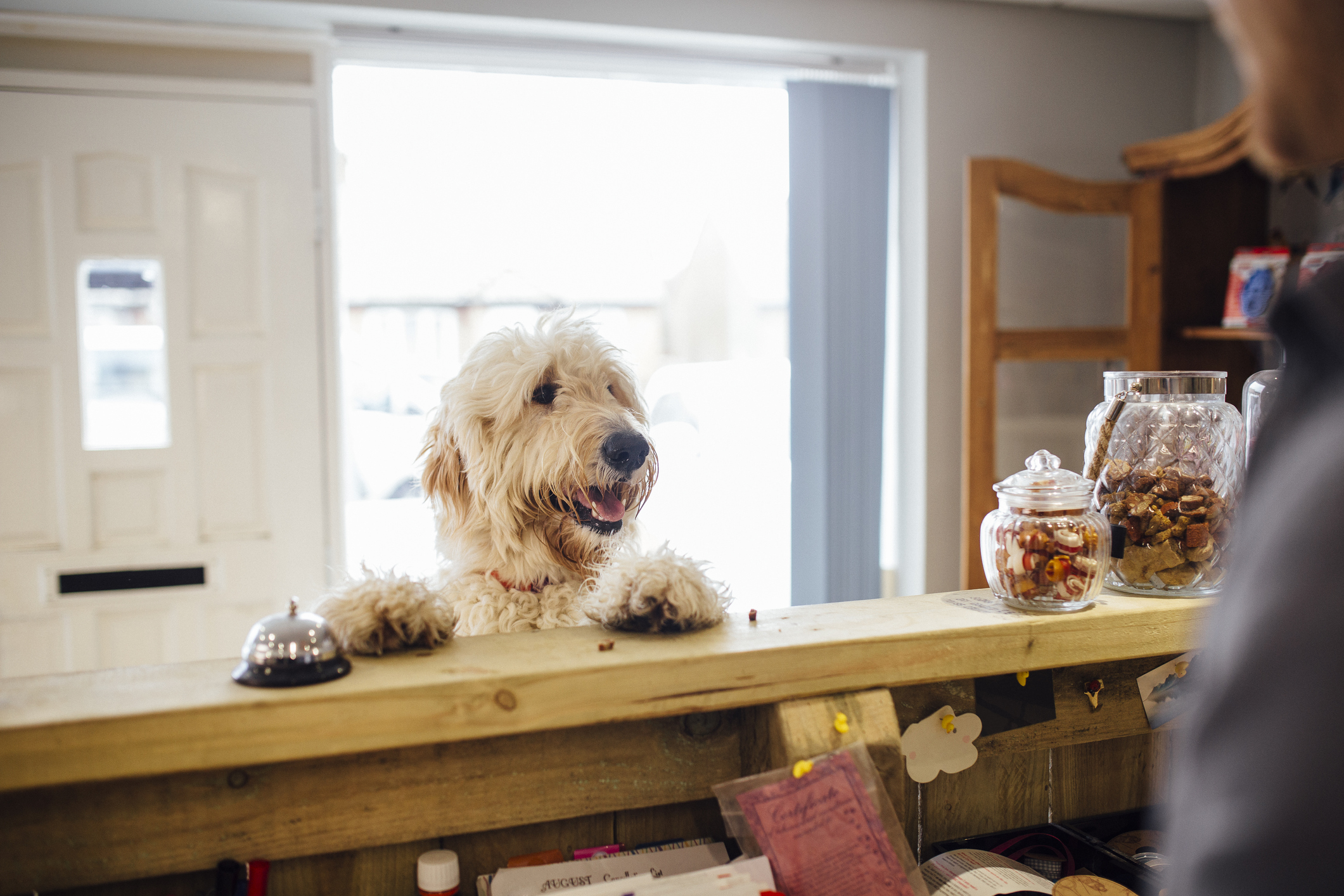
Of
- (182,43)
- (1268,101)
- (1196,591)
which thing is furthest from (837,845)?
(182,43)

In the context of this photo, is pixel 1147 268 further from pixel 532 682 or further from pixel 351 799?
pixel 351 799

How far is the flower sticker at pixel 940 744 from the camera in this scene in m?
0.97

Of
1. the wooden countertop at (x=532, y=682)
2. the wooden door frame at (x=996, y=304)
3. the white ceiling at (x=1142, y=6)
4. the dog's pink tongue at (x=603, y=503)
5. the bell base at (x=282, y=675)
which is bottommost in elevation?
the wooden countertop at (x=532, y=682)

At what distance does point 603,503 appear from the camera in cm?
161

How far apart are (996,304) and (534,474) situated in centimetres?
225

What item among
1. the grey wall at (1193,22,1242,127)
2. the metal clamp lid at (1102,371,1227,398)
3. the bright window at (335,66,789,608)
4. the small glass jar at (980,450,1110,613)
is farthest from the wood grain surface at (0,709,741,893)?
the grey wall at (1193,22,1242,127)

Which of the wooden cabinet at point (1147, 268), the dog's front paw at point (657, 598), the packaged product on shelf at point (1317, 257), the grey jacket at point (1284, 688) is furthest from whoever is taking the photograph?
the wooden cabinet at point (1147, 268)

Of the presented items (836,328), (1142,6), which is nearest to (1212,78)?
(1142,6)

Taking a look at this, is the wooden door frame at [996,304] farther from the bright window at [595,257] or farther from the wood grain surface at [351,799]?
the wood grain surface at [351,799]

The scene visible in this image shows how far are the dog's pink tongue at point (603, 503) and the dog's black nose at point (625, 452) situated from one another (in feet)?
0.17

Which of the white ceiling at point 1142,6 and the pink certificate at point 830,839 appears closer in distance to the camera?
the pink certificate at point 830,839

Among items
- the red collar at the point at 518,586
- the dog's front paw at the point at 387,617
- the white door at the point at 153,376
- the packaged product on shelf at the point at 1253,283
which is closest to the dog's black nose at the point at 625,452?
the red collar at the point at 518,586

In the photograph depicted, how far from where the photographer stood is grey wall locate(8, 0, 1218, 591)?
10.4 feet

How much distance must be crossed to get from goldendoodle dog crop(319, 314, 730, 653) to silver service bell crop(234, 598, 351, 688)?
589 mm
